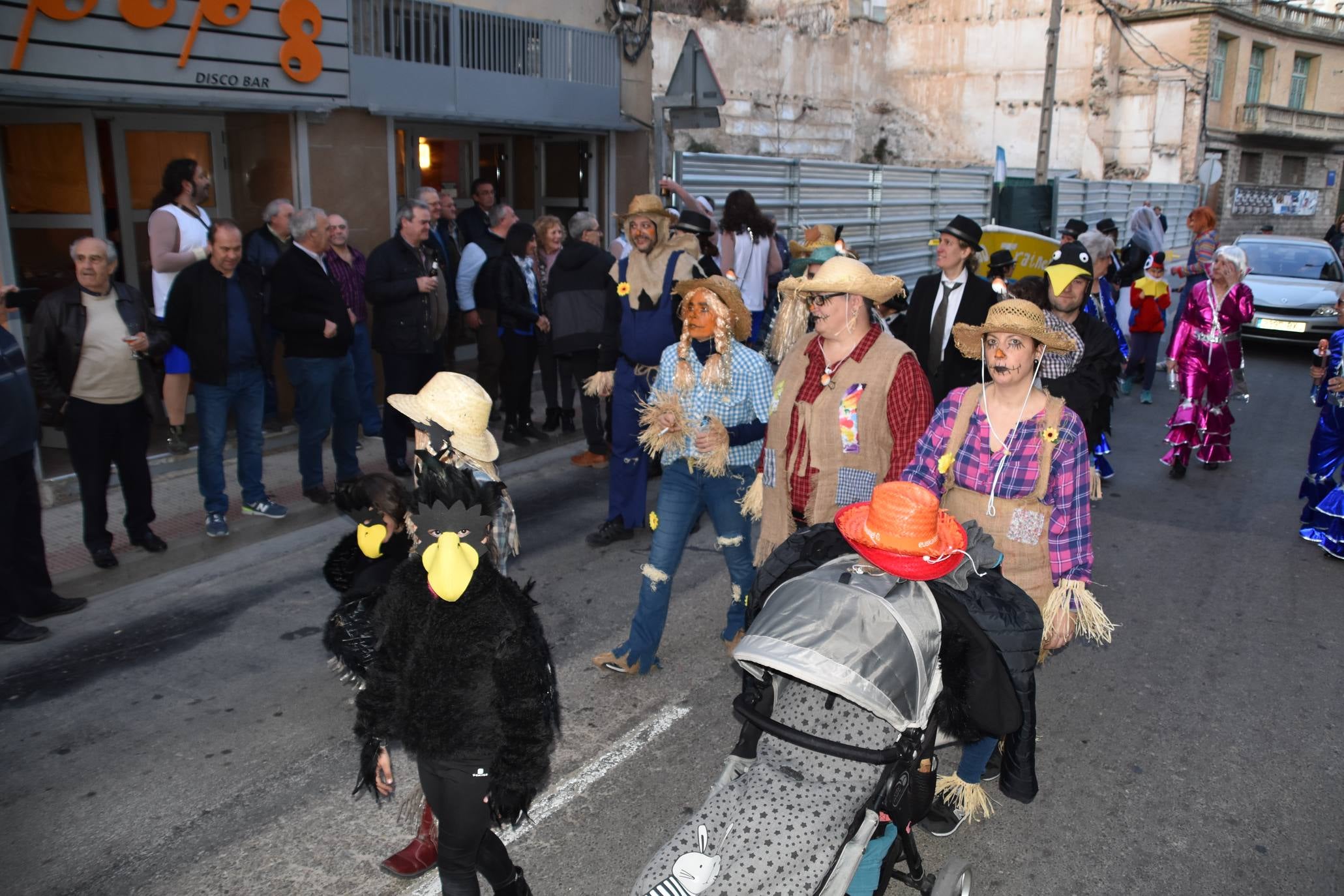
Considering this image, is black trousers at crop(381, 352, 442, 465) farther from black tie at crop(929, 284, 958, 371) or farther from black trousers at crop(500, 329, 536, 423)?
black tie at crop(929, 284, 958, 371)

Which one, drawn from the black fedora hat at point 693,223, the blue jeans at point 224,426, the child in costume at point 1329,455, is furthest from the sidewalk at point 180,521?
the child in costume at point 1329,455

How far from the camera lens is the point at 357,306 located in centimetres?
907

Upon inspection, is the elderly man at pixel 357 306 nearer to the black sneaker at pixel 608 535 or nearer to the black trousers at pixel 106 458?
the black trousers at pixel 106 458

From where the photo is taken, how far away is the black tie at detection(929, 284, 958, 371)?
7.16 metres

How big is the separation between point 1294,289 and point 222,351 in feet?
52.9

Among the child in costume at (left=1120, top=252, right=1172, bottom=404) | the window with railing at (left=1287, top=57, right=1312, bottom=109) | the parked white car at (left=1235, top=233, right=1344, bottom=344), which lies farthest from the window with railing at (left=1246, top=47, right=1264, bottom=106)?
the child in costume at (left=1120, top=252, right=1172, bottom=404)

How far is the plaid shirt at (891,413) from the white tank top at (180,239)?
551 centimetres

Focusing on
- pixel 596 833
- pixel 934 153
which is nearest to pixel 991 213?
pixel 934 153

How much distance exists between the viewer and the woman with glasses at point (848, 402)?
4.75 meters

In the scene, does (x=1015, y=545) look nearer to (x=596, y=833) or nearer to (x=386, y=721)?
(x=596, y=833)

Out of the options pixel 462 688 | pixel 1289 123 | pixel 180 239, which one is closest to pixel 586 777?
pixel 462 688

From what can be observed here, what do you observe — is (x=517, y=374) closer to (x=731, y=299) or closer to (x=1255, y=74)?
(x=731, y=299)

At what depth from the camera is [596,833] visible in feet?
13.6

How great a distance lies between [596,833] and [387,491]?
5.25 feet
